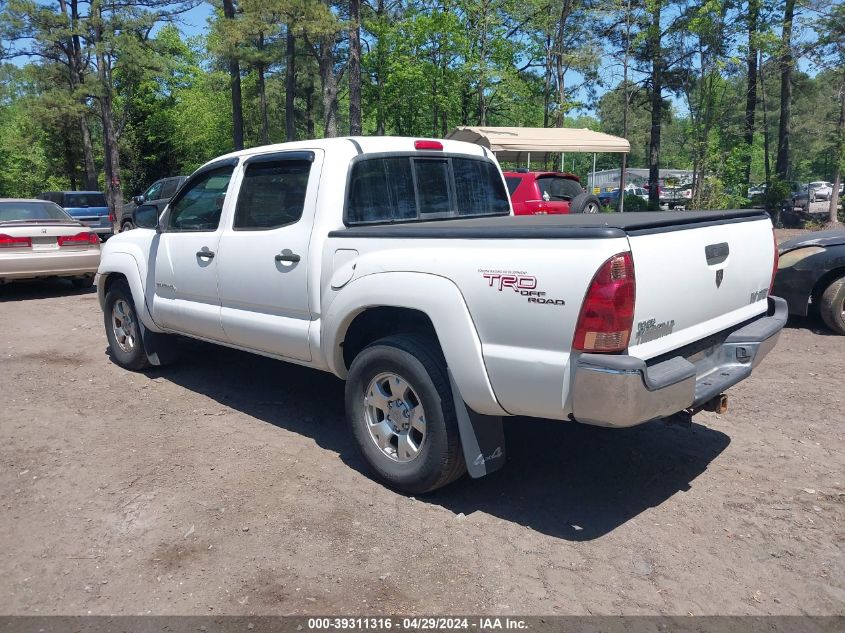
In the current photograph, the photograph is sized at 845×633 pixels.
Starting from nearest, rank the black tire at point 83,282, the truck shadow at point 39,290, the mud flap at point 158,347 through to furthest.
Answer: the mud flap at point 158,347 → the truck shadow at point 39,290 → the black tire at point 83,282

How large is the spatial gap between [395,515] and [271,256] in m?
1.90

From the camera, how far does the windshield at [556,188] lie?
1334 cm

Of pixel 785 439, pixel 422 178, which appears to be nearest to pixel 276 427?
pixel 422 178

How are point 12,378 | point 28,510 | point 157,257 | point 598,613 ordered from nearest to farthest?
point 598,613, point 28,510, point 157,257, point 12,378

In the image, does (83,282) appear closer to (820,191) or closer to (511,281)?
(511,281)

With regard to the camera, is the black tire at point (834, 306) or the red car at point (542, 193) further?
Answer: the red car at point (542, 193)

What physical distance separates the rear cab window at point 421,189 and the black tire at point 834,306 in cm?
407

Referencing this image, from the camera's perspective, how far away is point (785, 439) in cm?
473

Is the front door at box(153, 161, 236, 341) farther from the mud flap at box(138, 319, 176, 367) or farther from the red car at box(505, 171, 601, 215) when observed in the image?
the red car at box(505, 171, 601, 215)

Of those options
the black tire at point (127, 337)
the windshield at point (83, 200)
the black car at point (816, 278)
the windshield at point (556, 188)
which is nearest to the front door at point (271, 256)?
the black tire at point (127, 337)

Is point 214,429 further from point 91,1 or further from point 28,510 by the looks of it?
point 91,1

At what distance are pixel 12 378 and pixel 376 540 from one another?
4758 mm

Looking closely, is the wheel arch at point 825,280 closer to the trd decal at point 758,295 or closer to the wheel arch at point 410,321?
the trd decal at point 758,295

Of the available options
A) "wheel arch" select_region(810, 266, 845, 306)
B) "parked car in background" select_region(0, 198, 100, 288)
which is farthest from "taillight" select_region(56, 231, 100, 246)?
"wheel arch" select_region(810, 266, 845, 306)
